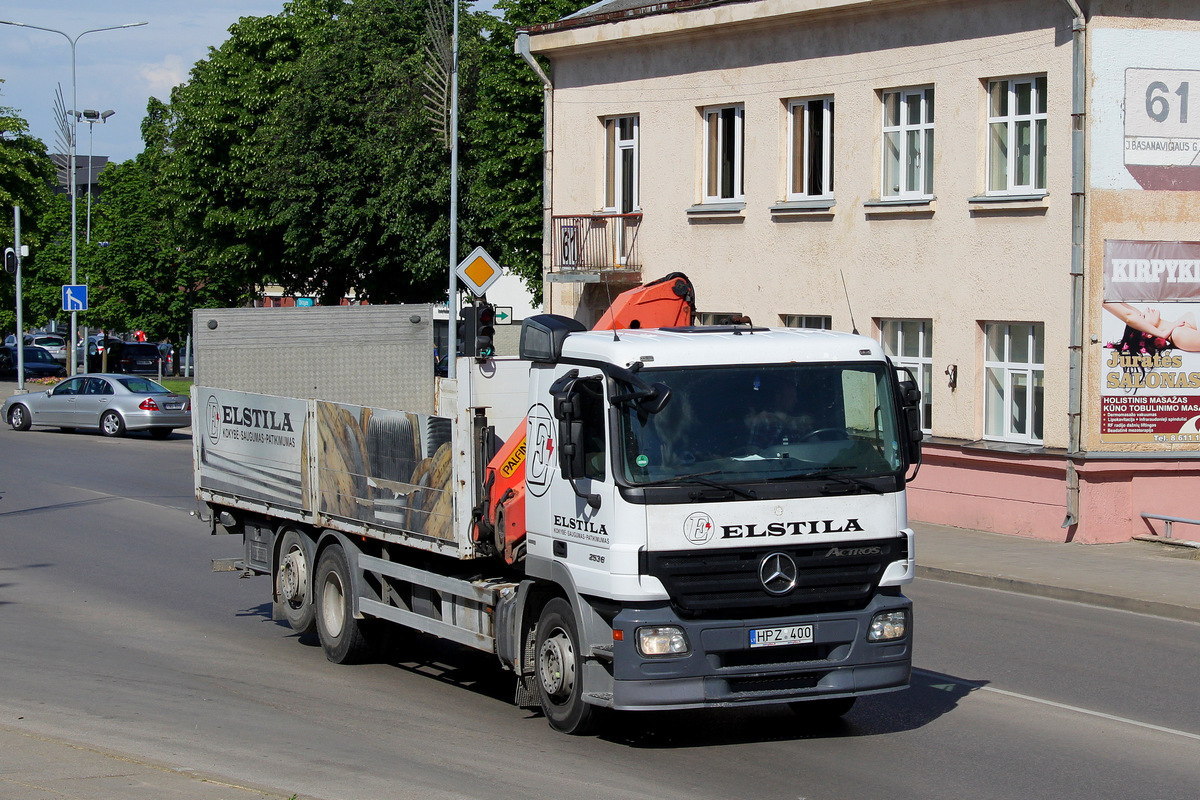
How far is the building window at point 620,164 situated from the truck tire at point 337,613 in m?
15.7

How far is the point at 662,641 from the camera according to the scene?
753 cm

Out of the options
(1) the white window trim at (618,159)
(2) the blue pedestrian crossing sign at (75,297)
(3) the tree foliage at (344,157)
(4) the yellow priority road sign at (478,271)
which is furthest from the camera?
(2) the blue pedestrian crossing sign at (75,297)

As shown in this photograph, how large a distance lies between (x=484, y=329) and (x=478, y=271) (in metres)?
7.06

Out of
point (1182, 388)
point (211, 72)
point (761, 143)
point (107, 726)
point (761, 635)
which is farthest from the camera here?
point (211, 72)

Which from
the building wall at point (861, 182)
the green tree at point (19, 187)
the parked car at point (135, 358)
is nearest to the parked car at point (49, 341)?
the parked car at point (135, 358)

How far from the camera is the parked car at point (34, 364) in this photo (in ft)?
197

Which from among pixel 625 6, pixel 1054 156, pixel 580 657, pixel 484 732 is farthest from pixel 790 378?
pixel 625 6

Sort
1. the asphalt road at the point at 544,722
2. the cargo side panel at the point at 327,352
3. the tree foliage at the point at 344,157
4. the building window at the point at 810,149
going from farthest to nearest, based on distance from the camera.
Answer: the tree foliage at the point at 344,157
the building window at the point at 810,149
the cargo side panel at the point at 327,352
the asphalt road at the point at 544,722

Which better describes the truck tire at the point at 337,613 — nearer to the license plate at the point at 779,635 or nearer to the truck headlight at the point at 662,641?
the truck headlight at the point at 662,641

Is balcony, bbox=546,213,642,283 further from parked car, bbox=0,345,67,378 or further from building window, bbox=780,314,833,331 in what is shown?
parked car, bbox=0,345,67,378

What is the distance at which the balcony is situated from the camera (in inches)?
1001

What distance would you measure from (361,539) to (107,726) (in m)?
2.76

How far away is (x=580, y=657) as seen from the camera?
25.8ft

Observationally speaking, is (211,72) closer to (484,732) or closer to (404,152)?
(404,152)
